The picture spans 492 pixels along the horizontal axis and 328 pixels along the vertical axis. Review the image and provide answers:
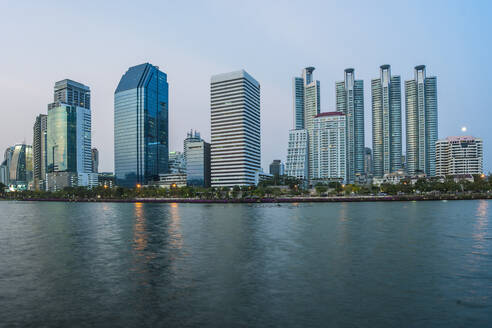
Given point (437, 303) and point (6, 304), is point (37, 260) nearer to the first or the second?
point (6, 304)

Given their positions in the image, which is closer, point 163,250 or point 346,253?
point 346,253

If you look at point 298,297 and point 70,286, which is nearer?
point 298,297

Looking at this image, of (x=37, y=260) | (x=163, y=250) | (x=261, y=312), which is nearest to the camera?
(x=261, y=312)

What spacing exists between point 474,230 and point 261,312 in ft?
203

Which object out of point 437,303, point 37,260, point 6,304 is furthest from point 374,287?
point 37,260

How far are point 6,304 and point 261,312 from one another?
63.1ft

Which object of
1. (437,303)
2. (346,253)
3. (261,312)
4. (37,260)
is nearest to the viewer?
(261,312)

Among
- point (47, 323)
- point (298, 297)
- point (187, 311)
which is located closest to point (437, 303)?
point (298, 297)

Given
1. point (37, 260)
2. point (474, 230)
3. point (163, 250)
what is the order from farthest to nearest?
point (474, 230), point (163, 250), point (37, 260)

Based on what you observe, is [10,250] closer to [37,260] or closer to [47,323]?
[37,260]

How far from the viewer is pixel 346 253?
46062mm

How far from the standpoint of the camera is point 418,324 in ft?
74.1

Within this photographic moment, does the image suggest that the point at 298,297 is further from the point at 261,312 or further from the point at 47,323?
the point at 47,323

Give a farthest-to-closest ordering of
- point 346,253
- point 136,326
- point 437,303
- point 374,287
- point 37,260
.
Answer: point 346,253 → point 37,260 → point 374,287 → point 437,303 → point 136,326
